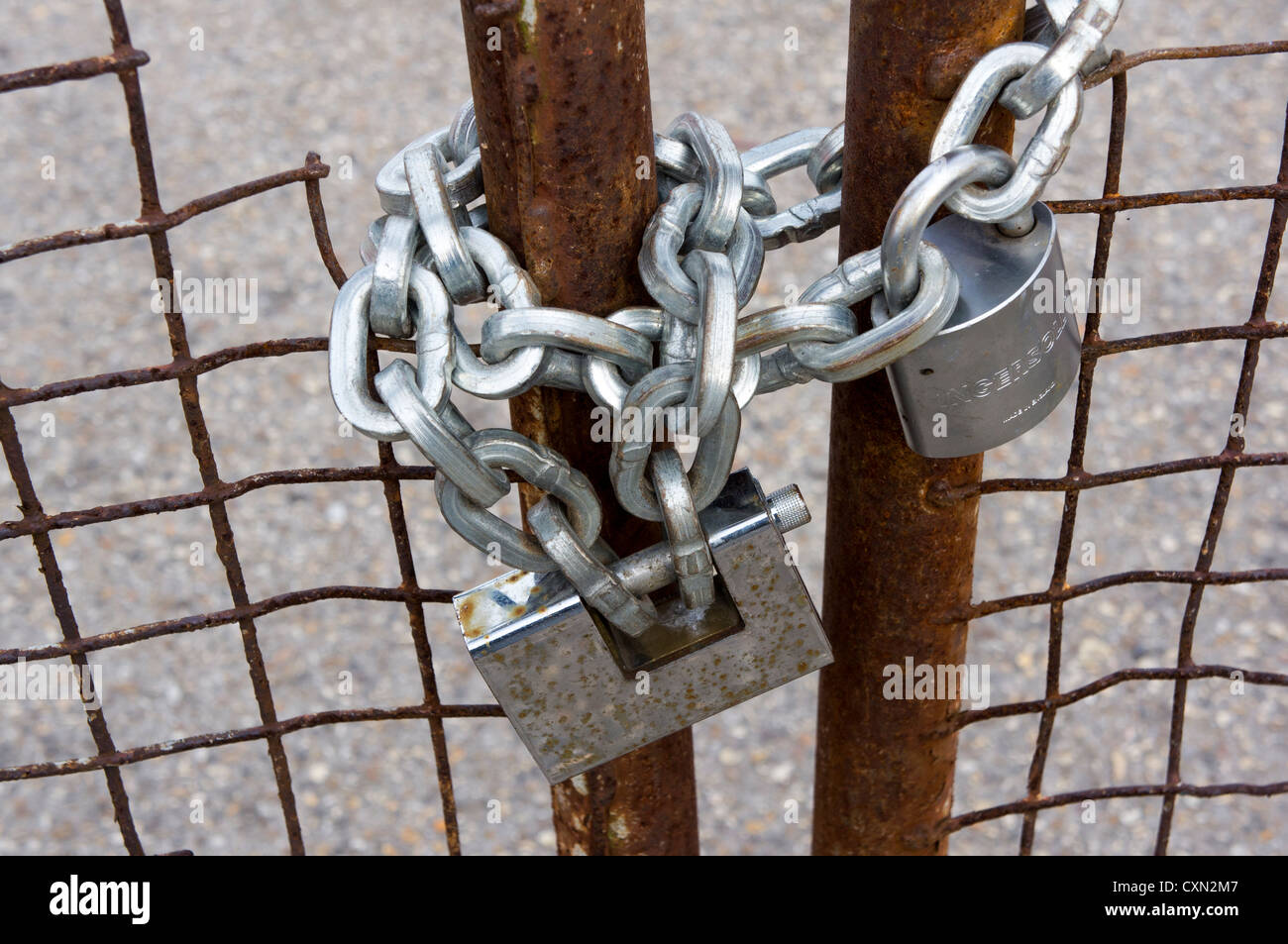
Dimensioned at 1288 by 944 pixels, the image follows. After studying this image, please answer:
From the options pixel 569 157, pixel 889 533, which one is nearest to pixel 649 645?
pixel 889 533

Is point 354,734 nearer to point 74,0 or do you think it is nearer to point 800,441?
point 800,441

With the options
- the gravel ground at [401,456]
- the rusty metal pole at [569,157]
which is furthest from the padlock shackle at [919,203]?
the gravel ground at [401,456]

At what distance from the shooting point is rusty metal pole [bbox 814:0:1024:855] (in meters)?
0.83

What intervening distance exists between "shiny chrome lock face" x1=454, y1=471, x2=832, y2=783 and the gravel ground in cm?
100

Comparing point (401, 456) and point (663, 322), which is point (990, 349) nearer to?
point (663, 322)

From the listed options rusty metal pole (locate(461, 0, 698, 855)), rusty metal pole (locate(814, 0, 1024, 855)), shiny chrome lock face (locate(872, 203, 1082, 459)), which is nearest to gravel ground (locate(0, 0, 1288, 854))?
rusty metal pole (locate(814, 0, 1024, 855))

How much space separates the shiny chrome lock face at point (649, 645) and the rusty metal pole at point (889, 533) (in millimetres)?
128

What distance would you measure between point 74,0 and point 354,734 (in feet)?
8.70

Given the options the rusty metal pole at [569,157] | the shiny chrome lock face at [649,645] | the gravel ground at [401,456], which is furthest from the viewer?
the gravel ground at [401,456]

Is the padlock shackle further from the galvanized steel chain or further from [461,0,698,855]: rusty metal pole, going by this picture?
[461,0,698,855]: rusty metal pole

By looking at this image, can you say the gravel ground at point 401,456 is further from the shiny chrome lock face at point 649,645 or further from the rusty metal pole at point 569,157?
the rusty metal pole at point 569,157

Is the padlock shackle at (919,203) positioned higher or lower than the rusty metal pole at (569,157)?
lower

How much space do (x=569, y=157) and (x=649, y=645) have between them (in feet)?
1.17

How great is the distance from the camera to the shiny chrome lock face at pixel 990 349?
0.81 meters
